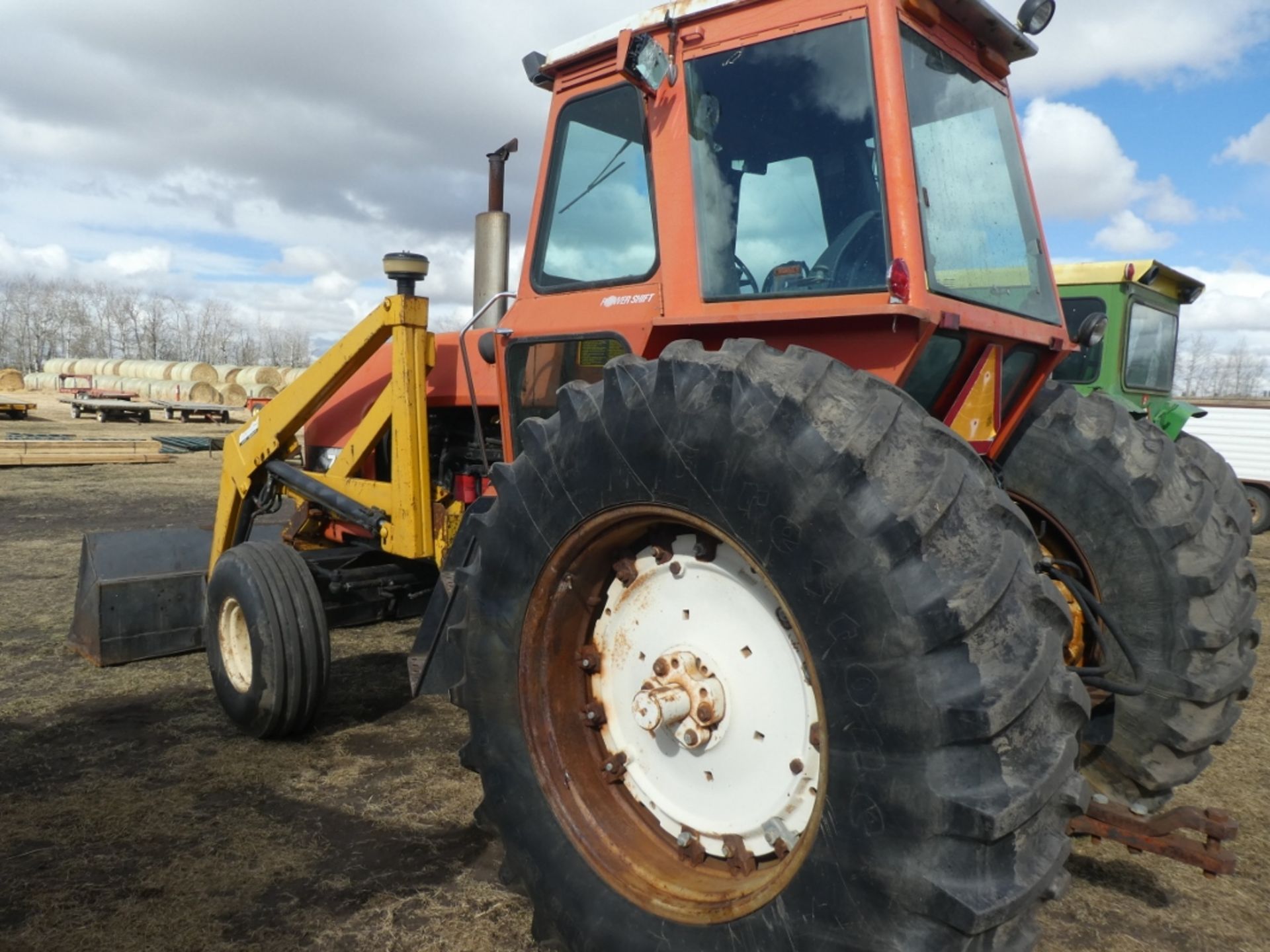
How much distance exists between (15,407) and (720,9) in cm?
2670

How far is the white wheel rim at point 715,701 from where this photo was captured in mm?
2074

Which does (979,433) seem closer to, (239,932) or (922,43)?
(922,43)

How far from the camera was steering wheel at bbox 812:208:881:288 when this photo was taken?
7.82 feet

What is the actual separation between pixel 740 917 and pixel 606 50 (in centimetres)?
A: 248

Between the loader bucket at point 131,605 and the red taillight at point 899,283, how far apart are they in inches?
158

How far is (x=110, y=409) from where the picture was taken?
2561cm

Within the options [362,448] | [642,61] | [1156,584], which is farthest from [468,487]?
[1156,584]

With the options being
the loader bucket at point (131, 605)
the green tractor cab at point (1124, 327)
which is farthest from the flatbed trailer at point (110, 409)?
the green tractor cab at point (1124, 327)

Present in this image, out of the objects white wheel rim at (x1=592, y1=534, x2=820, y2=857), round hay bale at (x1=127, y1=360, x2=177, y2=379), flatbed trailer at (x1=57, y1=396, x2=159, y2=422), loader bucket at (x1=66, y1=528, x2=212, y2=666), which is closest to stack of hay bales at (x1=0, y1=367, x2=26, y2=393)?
round hay bale at (x1=127, y1=360, x2=177, y2=379)

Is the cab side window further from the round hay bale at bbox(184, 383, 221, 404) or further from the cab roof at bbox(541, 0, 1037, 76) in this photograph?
the round hay bale at bbox(184, 383, 221, 404)

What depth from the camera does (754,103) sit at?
2.58 m

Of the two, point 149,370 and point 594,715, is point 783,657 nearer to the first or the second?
point 594,715

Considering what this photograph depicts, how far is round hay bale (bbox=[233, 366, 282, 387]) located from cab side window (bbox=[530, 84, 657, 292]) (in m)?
34.2

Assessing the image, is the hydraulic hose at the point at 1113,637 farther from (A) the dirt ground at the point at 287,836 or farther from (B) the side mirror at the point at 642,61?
(B) the side mirror at the point at 642,61
